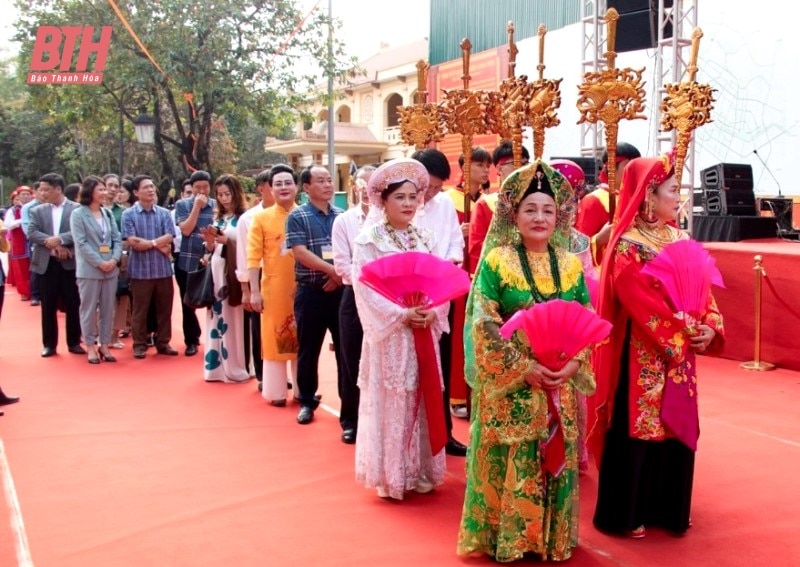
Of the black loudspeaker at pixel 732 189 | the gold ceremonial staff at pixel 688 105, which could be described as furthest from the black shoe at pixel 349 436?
the black loudspeaker at pixel 732 189

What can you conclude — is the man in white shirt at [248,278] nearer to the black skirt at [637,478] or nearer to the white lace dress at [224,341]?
the white lace dress at [224,341]

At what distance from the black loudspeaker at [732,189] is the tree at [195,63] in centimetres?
860

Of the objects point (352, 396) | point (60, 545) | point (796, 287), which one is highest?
point (796, 287)

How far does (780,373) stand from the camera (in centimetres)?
626

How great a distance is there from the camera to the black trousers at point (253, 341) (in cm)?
595

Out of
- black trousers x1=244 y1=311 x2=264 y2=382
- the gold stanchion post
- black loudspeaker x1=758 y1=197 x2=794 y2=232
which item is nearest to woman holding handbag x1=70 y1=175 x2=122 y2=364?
black trousers x1=244 y1=311 x2=264 y2=382

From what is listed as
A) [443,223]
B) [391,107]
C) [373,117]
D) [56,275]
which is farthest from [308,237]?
[373,117]

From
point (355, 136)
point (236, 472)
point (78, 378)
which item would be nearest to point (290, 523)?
point (236, 472)

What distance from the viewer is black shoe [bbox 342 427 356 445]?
4.57 meters

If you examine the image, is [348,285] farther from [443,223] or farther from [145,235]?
[145,235]

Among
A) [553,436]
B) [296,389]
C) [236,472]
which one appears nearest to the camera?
[553,436]

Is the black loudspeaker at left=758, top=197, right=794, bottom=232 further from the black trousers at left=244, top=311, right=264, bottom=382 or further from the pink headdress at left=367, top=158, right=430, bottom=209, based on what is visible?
the pink headdress at left=367, top=158, right=430, bottom=209

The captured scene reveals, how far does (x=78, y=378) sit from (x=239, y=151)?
77.7 feet

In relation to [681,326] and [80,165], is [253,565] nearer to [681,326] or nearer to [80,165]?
[681,326]
